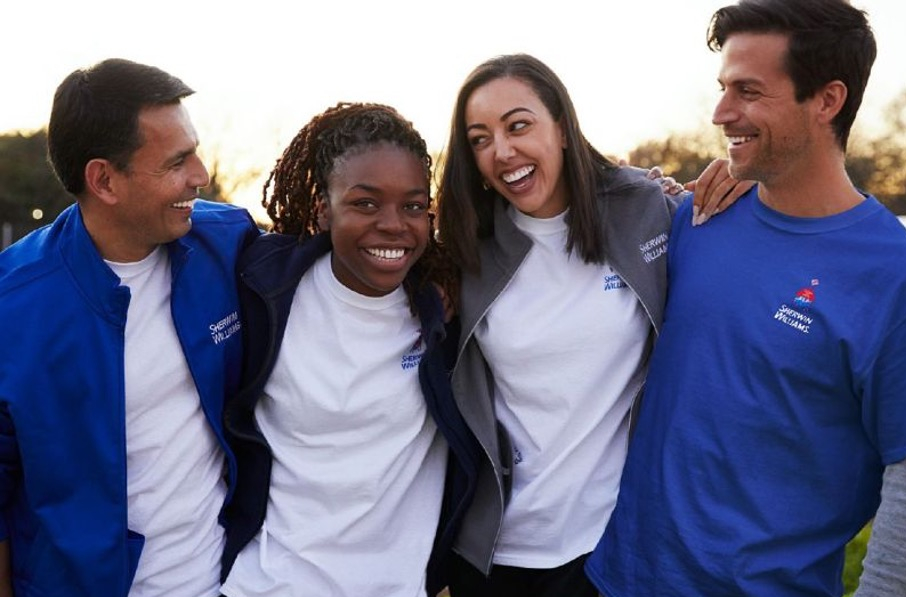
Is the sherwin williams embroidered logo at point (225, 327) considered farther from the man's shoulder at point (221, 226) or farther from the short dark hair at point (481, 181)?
the short dark hair at point (481, 181)

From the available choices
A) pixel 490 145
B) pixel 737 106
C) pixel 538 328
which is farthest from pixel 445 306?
pixel 737 106

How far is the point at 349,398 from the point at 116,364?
2.38ft

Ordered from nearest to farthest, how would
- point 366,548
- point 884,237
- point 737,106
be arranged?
point 884,237
point 737,106
point 366,548

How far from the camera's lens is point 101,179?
324 centimetres

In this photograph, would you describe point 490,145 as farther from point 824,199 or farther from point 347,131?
point 824,199

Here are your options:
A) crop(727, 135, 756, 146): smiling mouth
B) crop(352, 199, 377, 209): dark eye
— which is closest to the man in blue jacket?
crop(352, 199, 377, 209): dark eye

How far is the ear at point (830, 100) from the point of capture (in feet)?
10.4

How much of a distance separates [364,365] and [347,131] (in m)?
0.79

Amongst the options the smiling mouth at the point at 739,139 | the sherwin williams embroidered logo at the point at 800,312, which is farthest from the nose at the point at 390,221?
the sherwin williams embroidered logo at the point at 800,312

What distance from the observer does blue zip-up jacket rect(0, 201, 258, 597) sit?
3.04 m

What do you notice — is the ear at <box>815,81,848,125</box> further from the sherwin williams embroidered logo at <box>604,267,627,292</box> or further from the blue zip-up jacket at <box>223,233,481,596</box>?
the blue zip-up jacket at <box>223,233,481,596</box>

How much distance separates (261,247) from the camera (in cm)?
360

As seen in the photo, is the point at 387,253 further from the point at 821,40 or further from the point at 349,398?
the point at 821,40

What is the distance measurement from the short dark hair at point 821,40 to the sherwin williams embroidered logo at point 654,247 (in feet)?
2.19
